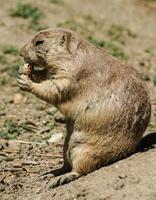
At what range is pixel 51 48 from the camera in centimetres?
666

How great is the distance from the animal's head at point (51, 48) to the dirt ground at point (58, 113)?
118cm

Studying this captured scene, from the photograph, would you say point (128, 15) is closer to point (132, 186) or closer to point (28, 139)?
point (28, 139)

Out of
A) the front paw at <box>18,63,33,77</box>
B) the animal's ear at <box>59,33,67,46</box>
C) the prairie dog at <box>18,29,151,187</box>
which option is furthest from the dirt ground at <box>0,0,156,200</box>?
the animal's ear at <box>59,33,67,46</box>

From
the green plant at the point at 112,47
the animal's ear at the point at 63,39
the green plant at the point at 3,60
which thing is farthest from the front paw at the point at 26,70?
the green plant at the point at 112,47

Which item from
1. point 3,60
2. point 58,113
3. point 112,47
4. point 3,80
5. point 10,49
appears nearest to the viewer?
point 58,113

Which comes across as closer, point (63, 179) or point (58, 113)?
point (63, 179)

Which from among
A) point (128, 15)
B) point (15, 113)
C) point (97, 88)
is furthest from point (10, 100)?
point (128, 15)

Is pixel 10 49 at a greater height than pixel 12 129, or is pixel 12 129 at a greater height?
pixel 10 49

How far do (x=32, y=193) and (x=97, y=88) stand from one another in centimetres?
124

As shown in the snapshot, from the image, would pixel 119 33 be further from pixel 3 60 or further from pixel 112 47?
pixel 3 60

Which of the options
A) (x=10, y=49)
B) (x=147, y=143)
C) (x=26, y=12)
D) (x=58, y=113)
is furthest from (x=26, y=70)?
(x=26, y=12)

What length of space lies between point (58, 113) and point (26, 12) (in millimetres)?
3906

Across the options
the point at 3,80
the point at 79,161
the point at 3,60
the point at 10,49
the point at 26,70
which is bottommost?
the point at 79,161

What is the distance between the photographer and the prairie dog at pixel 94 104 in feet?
20.4
